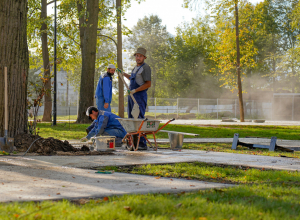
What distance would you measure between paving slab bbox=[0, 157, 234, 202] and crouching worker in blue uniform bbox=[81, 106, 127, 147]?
10.8 feet

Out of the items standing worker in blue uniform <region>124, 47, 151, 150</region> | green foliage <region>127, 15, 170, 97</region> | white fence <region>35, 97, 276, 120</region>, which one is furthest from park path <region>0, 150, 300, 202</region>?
→ green foliage <region>127, 15, 170, 97</region>

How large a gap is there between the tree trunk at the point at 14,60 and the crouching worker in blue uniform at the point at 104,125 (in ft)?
5.02

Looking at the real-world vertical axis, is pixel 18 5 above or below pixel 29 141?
above

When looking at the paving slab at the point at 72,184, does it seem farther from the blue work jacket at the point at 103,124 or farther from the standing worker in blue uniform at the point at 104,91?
the standing worker in blue uniform at the point at 104,91

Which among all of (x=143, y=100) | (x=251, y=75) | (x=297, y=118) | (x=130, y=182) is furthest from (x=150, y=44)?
(x=130, y=182)

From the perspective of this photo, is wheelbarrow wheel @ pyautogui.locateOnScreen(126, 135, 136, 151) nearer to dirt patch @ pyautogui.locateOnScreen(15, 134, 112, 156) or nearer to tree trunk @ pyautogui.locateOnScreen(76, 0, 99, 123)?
dirt patch @ pyautogui.locateOnScreen(15, 134, 112, 156)

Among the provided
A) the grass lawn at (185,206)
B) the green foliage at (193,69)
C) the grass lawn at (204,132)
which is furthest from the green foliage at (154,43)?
the grass lawn at (185,206)

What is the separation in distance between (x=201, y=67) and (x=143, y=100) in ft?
160

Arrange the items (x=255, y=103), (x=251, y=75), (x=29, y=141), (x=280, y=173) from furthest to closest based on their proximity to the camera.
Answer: (x=251, y=75), (x=255, y=103), (x=29, y=141), (x=280, y=173)

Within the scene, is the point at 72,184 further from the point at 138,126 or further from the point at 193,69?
the point at 193,69

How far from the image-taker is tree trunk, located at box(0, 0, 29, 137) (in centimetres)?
720

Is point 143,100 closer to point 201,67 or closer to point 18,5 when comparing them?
point 18,5

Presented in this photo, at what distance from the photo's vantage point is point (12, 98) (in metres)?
7.24

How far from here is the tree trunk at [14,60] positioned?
7195 millimetres
